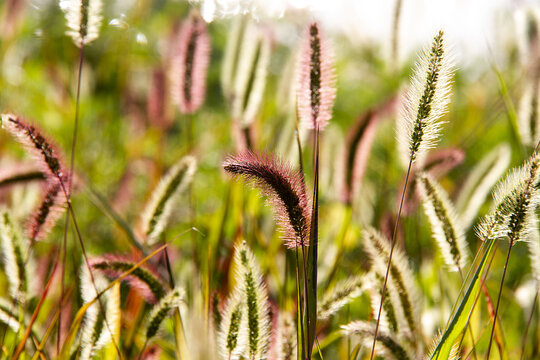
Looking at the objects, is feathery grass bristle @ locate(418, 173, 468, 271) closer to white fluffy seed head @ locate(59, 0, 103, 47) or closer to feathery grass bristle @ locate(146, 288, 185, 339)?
feathery grass bristle @ locate(146, 288, 185, 339)

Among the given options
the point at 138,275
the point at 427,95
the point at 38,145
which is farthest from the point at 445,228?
the point at 38,145

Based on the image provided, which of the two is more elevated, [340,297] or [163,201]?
[163,201]

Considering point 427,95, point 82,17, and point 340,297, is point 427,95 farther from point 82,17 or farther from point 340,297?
point 82,17

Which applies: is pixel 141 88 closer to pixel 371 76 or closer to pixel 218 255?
pixel 371 76

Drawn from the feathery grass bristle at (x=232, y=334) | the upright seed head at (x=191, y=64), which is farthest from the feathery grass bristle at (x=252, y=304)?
the upright seed head at (x=191, y=64)

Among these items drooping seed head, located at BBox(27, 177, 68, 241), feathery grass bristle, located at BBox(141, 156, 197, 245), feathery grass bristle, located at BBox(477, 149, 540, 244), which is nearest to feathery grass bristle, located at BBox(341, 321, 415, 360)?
feathery grass bristle, located at BBox(477, 149, 540, 244)

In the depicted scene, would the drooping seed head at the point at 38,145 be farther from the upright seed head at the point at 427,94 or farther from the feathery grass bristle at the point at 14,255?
the upright seed head at the point at 427,94

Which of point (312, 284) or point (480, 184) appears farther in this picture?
point (480, 184)

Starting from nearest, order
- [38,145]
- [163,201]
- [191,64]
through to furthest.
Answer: [38,145], [163,201], [191,64]
